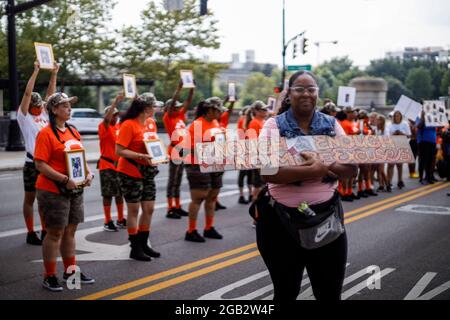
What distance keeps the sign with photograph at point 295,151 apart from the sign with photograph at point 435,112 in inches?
431

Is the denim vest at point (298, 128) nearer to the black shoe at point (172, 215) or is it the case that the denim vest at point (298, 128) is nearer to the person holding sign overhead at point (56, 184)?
the person holding sign overhead at point (56, 184)

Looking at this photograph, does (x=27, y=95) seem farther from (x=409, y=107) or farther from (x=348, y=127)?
(x=409, y=107)

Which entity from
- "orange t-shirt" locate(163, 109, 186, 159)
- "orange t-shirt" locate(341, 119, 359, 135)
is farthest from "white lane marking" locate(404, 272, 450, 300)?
"orange t-shirt" locate(341, 119, 359, 135)

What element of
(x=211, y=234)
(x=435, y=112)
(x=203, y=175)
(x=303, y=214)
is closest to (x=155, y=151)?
(x=203, y=175)

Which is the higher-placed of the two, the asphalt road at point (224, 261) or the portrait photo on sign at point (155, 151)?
the portrait photo on sign at point (155, 151)

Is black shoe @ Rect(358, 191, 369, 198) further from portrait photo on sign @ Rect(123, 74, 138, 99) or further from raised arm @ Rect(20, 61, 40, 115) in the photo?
raised arm @ Rect(20, 61, 40, 115)

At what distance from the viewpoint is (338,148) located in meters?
3.63

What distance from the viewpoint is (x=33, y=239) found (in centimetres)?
767

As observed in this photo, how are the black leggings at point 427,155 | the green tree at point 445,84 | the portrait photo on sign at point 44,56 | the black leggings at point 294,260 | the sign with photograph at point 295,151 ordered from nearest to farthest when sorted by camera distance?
the sign with photograph at point 295,151 → the black leggings at point 294,260 → the portrait photo on sign at point 44,56 → the green tree at point 445,84 → the black leggings at point 427,155

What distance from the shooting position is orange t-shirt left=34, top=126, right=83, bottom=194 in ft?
17.8

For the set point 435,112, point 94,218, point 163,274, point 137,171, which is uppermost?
point 435,112

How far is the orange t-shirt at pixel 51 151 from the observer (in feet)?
17.8

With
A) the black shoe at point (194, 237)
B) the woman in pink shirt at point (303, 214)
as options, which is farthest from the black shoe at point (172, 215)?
the woman in pink shirt at point (303, 214)

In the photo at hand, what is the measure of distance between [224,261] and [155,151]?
4.93 ft
